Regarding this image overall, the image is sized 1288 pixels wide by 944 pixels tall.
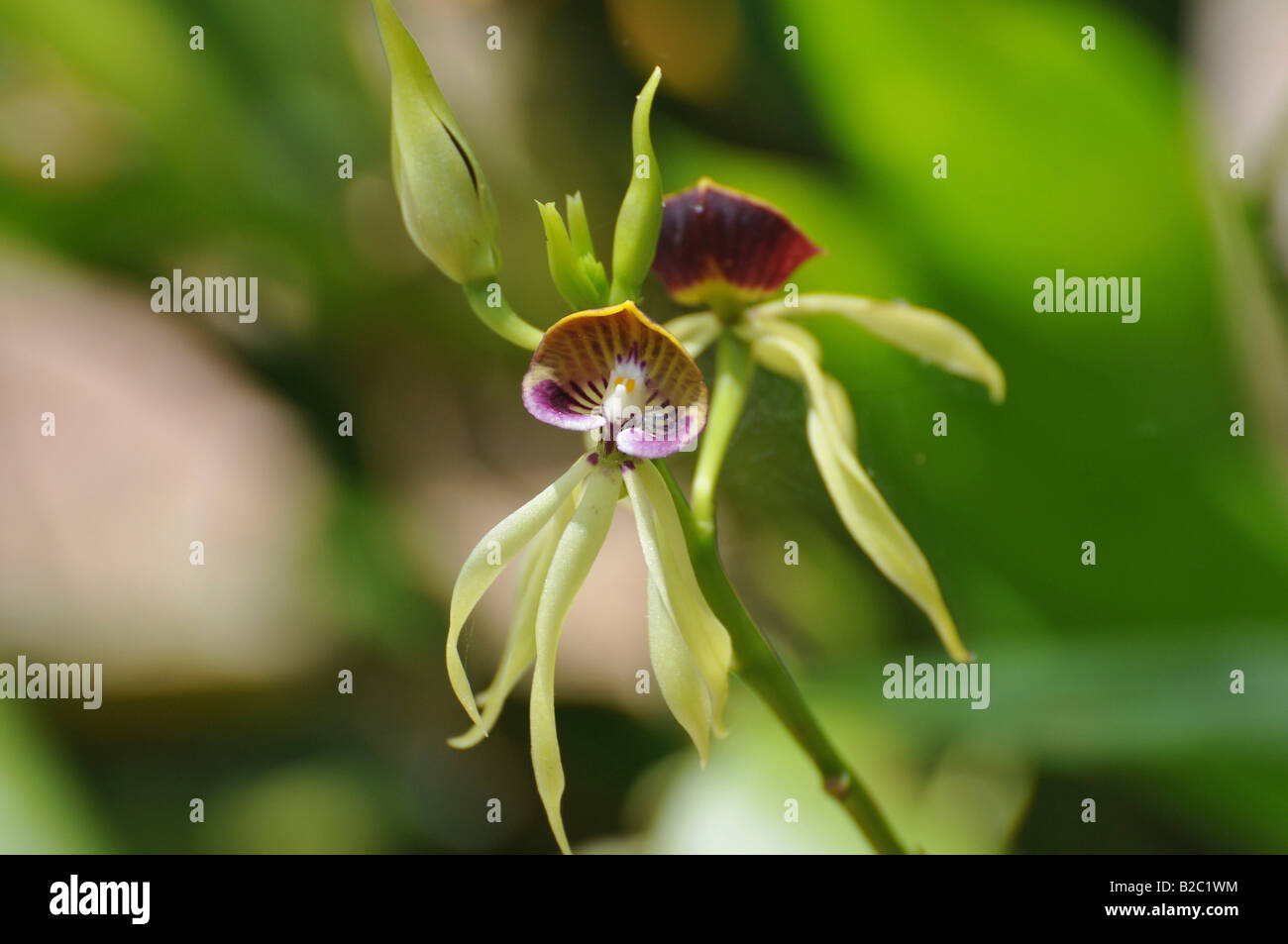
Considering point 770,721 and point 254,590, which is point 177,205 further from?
point 770,721

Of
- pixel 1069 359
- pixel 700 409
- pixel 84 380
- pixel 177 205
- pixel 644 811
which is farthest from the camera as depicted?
pixel 84 380

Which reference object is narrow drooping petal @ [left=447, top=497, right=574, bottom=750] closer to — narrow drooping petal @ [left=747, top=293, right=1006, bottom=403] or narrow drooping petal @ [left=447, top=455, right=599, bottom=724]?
narrow drooping petal @ [left=447, top=455, right=599, bottom=724]

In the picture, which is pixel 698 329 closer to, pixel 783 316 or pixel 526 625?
pixel 783 316

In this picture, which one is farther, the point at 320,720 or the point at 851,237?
the point at 320,720

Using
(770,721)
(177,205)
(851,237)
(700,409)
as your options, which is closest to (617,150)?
(851,237)

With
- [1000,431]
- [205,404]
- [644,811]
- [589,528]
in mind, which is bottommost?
[644,811]

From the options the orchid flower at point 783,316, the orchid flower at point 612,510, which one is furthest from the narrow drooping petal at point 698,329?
the orchid flower at point 612,510
